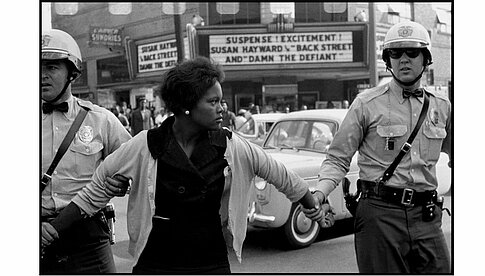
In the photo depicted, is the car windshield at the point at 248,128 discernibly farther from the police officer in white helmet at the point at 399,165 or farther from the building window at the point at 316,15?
the building window at the point at 316,15

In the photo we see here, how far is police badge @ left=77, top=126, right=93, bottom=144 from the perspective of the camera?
10.2 feet

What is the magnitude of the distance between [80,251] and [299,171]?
142 inches

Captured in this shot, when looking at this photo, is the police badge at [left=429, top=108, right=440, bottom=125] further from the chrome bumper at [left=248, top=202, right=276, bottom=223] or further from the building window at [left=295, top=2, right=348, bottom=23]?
the building window at [left=295, top=2, right=348, bottom=23]

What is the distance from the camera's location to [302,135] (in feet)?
24.0

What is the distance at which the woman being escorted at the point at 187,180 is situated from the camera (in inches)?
101

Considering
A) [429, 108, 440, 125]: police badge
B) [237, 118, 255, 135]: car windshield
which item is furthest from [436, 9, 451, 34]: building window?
[237, 118, 255, 135]: car windshield

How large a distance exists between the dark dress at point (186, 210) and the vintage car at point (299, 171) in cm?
292

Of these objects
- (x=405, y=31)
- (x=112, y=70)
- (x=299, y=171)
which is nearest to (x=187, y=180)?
(x=405, y=31)

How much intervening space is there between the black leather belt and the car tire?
308cm

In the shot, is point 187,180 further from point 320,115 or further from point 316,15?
point 316,15

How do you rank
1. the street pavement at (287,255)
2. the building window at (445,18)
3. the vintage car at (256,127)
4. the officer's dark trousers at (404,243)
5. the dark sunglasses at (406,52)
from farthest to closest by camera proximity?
the vintage car at (256,127), the street pavement at (287,255), the building window at (445,18), the dark sunglasses at (406,52), the officer's dark trousers at (404,243)

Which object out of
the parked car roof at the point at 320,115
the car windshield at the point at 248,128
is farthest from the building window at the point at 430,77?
the parked car roof at the point at 320,115

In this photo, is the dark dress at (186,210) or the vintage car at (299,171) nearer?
the dark dress at (186,210)

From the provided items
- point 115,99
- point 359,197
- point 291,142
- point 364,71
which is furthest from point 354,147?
point 115,99
